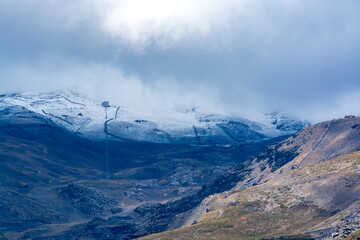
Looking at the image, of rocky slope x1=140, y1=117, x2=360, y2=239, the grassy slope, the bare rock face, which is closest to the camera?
rocky slope x1=140, y1=117, x2=360, y2=239

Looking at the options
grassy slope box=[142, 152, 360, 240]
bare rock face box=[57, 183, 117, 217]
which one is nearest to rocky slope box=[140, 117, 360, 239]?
grassy slope box=[142, 152, 360, 240]

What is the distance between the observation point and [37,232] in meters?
132

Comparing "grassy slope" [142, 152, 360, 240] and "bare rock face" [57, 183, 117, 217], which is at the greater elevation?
"bare rock face" [57, 183, 117, 217]

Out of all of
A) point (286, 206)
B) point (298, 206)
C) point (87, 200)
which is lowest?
point (298, 206)

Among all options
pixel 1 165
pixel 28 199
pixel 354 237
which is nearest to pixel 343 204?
pixel 354 237

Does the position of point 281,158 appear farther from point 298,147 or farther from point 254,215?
point 254,215

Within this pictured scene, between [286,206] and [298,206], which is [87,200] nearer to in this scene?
[286,206]

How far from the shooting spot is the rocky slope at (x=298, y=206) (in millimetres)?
65688

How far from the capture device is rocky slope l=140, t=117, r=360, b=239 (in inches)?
2586

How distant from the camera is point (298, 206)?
265 feet

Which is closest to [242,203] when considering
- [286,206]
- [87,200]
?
[286,206]

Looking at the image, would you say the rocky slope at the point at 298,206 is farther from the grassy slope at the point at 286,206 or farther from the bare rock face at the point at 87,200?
the bare rock face at the point at 87,200

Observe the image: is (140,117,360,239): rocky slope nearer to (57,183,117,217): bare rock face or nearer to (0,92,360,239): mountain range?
(0,92,360,239): mountain range

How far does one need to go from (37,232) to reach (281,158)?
82300 millimetres
